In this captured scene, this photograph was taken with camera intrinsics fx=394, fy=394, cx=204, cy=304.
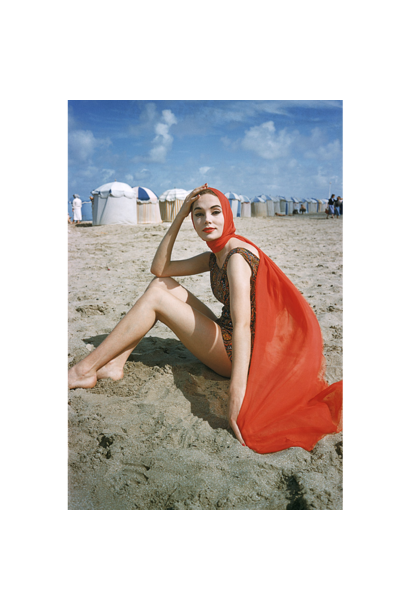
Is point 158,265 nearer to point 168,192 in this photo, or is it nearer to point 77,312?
point 77,312

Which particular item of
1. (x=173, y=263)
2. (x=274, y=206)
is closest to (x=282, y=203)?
(x=274, y=206)

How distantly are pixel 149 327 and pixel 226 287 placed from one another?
565mm

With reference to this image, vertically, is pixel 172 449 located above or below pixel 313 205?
below

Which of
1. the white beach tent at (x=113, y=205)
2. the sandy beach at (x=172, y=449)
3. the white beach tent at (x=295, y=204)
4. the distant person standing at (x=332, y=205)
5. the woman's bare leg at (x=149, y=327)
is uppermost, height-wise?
the white beach tent at (x=295, y=204)

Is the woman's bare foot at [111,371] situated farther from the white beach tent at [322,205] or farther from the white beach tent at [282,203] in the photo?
the white beach tent at [322,205]

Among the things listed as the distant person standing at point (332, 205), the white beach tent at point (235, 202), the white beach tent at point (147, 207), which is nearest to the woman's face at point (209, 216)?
the white beach tent at point (147, 207)

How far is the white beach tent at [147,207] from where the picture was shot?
16.2 metres

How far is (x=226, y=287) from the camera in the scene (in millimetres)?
2500

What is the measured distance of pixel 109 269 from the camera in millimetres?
6012

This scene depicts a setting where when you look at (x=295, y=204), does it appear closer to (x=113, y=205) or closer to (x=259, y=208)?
(x=259, y=208)

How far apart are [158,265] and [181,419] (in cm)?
106

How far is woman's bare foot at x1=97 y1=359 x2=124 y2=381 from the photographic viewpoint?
105 inches

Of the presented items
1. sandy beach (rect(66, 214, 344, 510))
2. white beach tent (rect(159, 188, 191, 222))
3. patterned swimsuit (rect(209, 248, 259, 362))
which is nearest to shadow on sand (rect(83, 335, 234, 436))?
sandy beach (rect(66, 214, 344, 510))

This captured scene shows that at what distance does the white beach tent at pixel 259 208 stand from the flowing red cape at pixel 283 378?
23.8 metres
